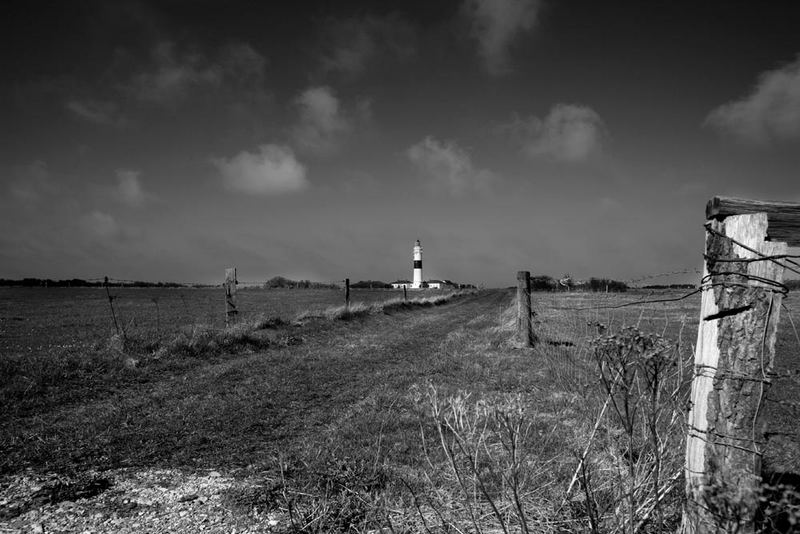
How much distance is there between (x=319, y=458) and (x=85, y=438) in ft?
10.2

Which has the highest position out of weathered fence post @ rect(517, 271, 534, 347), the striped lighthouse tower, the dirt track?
the striped lighthouse tower

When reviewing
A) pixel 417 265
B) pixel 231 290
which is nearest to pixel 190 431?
pixel 231 290

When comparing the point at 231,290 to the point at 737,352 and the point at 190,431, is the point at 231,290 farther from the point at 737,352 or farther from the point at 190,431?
the point at 737,352

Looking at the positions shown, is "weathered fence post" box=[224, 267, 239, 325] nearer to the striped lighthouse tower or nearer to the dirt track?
the dirt track

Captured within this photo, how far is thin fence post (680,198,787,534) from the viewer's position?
242 cm

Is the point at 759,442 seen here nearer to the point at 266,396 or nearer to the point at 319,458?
the point at 319,458

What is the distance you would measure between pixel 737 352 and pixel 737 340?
67 millimetres

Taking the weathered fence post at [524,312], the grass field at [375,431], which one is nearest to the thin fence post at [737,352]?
the grass field at [375,431]

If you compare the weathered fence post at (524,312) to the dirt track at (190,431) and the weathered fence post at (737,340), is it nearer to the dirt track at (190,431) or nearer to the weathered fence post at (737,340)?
the dirt track at (190,431)

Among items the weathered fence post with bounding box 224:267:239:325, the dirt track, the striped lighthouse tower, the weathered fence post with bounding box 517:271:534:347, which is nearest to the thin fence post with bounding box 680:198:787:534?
the dirt track

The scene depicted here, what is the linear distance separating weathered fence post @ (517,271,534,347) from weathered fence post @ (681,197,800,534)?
376 inches

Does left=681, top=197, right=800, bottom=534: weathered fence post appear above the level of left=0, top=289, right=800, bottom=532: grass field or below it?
above

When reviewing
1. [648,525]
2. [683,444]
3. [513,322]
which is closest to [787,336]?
[513,322]

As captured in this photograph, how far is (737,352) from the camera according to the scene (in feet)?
8.04
